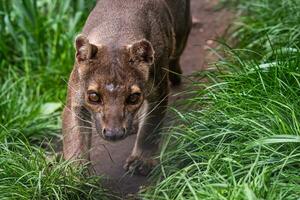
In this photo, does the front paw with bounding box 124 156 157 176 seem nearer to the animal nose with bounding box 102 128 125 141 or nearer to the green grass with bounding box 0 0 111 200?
the green grass with bounding box 0 0 111 200

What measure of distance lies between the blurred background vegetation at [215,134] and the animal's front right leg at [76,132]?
0.67 ft

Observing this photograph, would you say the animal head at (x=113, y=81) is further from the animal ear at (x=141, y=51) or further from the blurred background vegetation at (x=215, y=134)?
the blurred background vegetation at (x=215, y=134)

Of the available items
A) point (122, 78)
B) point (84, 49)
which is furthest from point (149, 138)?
point (84, 49)

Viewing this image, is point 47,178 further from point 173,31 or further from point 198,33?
point 198,33

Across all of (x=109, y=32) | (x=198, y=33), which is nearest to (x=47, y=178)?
(x=109, y=32)

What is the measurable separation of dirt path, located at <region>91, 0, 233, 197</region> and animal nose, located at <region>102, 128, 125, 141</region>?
65cm

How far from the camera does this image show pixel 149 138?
6230mm

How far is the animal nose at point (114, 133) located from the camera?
5.39m

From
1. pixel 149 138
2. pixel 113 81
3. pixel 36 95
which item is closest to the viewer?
pixel 113 81

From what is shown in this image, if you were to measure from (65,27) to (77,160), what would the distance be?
112 inches

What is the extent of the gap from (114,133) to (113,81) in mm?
363

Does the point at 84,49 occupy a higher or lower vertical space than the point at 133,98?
higher

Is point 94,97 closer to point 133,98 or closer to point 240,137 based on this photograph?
point 133,98

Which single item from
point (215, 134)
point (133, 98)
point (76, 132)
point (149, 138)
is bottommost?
point (149, 138)
